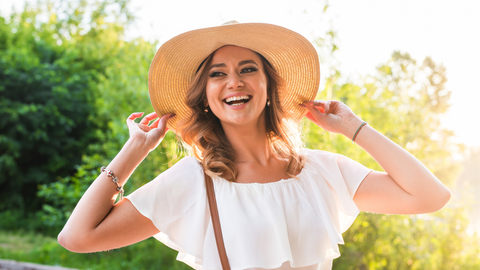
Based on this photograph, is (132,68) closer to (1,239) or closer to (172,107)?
(172,107)

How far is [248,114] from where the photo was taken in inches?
68.6

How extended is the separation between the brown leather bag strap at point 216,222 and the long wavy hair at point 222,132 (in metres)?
0.10

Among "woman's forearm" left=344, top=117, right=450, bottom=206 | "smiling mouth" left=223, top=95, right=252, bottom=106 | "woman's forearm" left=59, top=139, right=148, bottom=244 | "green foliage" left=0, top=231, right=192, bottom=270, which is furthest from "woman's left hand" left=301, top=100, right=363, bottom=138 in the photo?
"green foliage" left=0, top=231, right=192, bottom=270

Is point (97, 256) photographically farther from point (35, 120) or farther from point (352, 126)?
point (352, 126)

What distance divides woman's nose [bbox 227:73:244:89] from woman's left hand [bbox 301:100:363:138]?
0.47 m

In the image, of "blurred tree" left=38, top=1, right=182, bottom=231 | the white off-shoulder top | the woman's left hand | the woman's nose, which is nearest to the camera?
the white off-shoulder top

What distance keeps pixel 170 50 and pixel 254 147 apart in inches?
24.4

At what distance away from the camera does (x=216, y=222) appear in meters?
1.57

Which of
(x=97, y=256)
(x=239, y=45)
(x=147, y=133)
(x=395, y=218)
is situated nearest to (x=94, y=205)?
(x=147, y=133)

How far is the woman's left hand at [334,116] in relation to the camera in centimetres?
181

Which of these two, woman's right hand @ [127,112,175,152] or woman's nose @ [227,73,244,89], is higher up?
woman's nose @ [227,73,244,89]

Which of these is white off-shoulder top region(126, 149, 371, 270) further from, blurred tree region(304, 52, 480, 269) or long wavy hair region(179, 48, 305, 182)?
blurred tree region(304, 52, 480, 269)

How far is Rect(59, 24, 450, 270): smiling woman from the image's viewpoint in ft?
5.04

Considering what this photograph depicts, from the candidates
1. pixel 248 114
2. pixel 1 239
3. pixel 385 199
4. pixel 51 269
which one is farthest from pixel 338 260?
pixel 1 239
